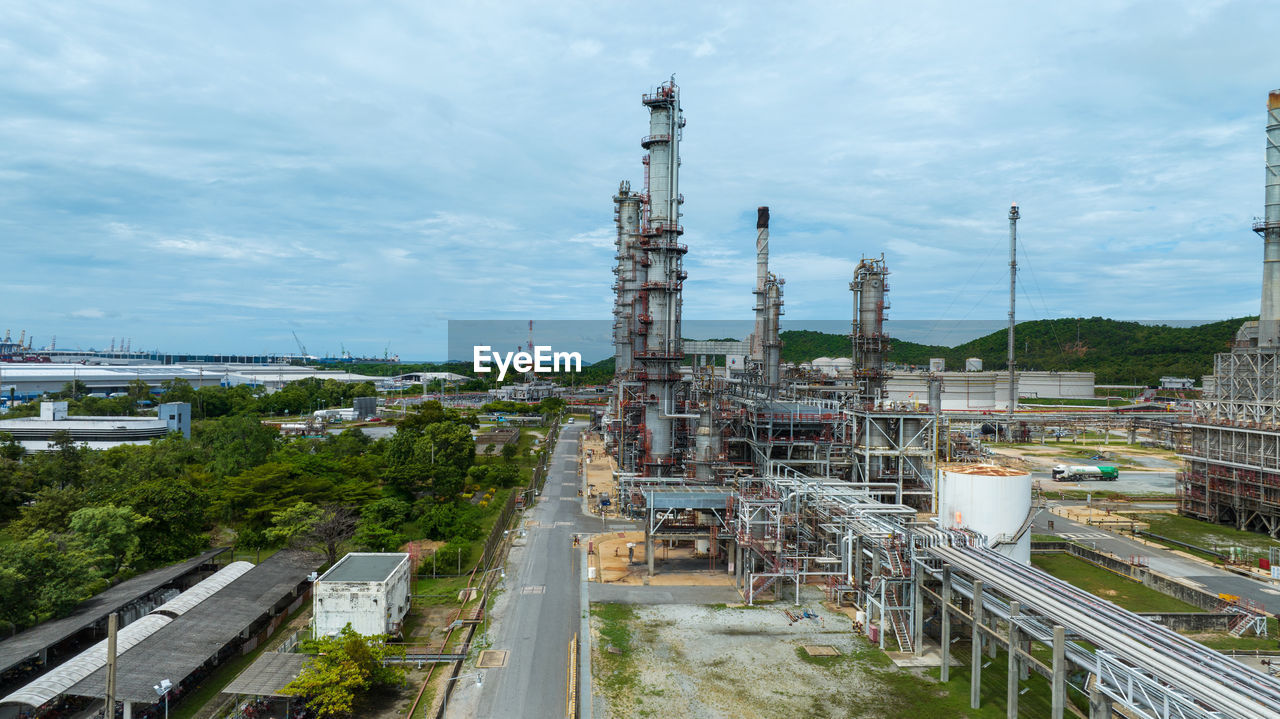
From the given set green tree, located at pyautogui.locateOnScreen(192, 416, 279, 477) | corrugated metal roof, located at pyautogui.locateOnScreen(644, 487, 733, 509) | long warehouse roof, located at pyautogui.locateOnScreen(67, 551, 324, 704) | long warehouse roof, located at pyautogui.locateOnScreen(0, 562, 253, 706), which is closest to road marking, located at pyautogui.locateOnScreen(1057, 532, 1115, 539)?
corrugated metal roof, located at pyautogui.locateOnScreen(644, 487, 733, 509)

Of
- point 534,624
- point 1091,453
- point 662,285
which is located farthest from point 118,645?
point 1091,453

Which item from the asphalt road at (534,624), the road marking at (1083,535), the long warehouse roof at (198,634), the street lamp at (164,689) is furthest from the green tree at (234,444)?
the road marking at (1083,535)

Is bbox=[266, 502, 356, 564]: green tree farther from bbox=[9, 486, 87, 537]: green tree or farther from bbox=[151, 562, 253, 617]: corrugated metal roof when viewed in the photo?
bbox=[9, 486, 87, 537]: green tree

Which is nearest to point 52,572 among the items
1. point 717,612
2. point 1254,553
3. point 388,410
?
point 717,612

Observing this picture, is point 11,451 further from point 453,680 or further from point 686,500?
point 686,500

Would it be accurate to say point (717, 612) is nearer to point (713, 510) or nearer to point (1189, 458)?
point (713, 510)

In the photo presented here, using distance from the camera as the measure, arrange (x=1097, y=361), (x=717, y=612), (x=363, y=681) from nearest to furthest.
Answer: (x=363, y=681) → (x=717, y=612) → (x=1097, y=361)

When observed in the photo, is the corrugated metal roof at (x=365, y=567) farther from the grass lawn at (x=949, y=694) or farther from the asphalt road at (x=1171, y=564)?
the asphalt road at (x=1171, y=564)
